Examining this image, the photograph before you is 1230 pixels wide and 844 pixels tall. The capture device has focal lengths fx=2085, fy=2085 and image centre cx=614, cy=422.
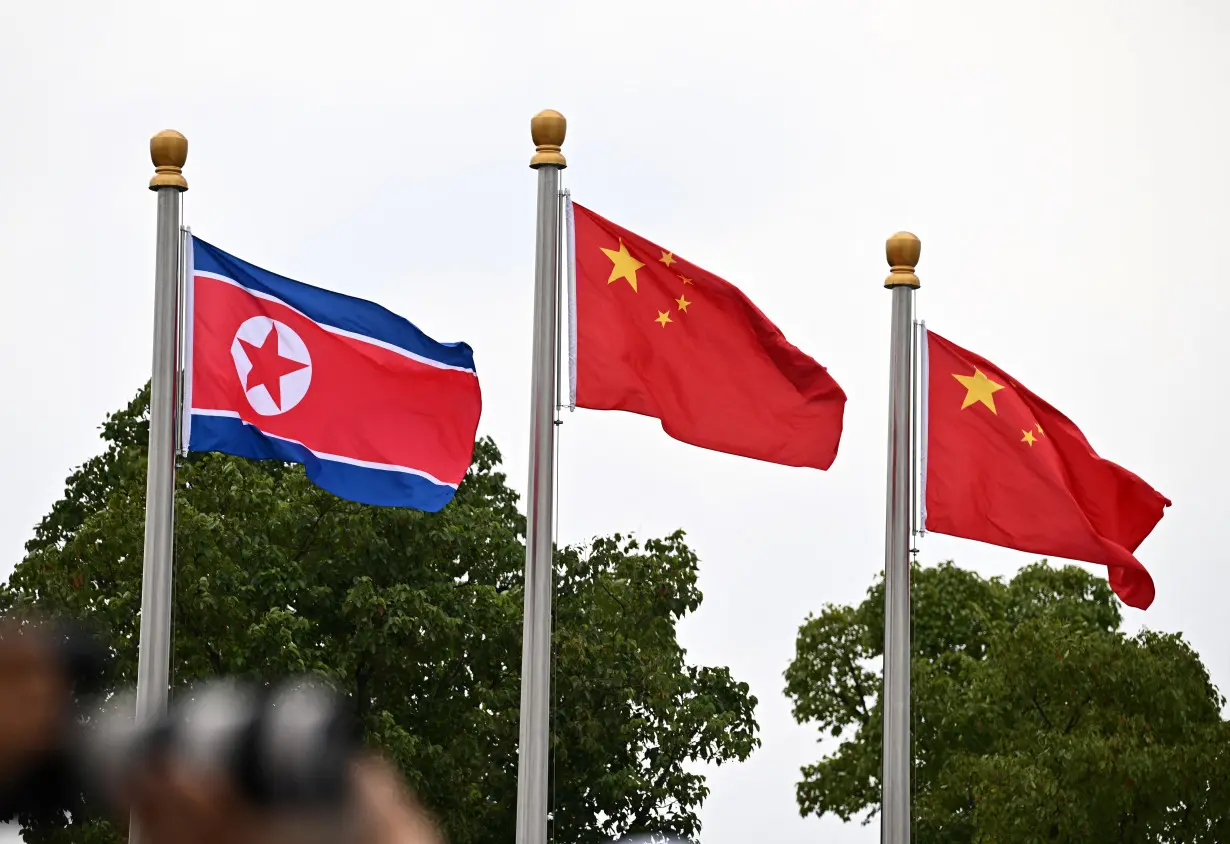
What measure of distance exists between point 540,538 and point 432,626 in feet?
57.9

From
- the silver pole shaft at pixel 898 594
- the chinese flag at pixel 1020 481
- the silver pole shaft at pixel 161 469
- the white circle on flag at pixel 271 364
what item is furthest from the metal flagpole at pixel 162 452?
the chinese flag at pixel 1020 481

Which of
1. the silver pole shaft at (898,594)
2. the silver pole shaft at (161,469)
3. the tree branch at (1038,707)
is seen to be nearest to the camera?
the silver pole shaft at (161,469)

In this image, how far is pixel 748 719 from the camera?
32.8 meters

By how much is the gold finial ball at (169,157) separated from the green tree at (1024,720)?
77.1ft

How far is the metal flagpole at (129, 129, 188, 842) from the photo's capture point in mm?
11828

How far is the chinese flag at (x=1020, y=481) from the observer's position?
14594mm

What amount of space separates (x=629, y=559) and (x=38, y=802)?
A: 30.5 meters

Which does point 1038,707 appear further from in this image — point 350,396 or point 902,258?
point 350,396

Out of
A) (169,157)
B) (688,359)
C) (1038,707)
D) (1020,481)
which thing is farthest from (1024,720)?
(169,157)

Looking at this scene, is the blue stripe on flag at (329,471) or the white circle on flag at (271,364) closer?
the blue stripe on flag at (329,471)

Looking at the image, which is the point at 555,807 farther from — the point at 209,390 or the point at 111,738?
the point at 111,738

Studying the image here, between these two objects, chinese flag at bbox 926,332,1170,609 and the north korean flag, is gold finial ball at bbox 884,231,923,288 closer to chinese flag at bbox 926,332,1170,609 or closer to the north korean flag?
chinese flag at bbox 926,332,1170,609

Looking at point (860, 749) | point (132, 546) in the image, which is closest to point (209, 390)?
point (132, 546)

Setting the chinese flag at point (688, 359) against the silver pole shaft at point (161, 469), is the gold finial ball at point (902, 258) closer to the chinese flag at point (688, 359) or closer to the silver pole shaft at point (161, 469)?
the chinese flag at point (688, 359)
